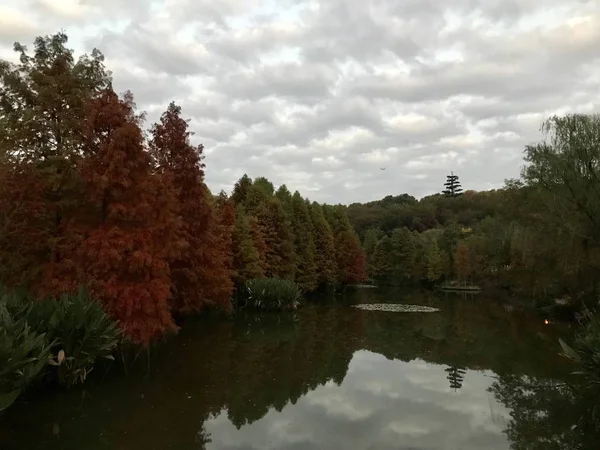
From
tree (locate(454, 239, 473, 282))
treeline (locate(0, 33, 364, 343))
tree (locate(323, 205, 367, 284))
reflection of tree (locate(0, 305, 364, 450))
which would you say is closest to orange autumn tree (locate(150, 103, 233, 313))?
reflection of tree (locate(0, 305, 364, 450))

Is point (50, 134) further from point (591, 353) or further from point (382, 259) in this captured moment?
point (382, 259)

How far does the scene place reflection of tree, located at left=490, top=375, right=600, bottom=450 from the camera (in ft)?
31.2

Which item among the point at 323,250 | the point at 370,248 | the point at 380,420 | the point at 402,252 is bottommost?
the point at 380,420

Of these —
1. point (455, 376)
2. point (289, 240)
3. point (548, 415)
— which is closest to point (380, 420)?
point (548, 415)

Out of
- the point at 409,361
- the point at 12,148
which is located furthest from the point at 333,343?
the point at 12,148

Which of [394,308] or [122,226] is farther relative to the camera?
[394,308]

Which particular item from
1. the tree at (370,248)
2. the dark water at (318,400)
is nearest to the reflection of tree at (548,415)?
the dark water at (318,400)

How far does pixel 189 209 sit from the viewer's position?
2214 cm

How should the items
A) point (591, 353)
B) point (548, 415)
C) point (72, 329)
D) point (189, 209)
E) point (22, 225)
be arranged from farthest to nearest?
point (189, 209)
point (22, 225)
point (72, 329)
point (548, 415)
point (591, 353)

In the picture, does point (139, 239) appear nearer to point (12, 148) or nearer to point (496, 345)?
point (12, 148)

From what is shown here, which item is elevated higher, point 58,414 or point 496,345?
point 58,414

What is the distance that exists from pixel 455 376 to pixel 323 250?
33.2 metres

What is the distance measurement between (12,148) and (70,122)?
1751 millimetres

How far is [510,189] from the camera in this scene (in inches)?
1148
